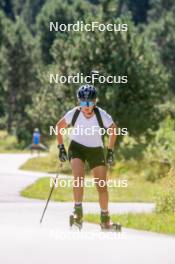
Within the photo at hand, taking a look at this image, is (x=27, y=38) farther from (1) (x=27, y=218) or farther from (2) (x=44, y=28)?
(1) (x=27, y=218)

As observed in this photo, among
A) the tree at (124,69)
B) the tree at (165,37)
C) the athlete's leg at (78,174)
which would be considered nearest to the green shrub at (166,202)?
the athlete's leg at (78,174)

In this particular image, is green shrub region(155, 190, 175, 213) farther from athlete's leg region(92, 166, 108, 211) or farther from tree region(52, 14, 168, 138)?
tree region(52, 14, 168, 138)

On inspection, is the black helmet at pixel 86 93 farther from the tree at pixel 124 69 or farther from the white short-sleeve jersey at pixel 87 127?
the tree at pixel 124 69

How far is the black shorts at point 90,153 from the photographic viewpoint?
11047 mm

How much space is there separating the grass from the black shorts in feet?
6.63

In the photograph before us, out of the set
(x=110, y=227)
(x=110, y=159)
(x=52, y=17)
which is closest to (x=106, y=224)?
(x=110, y=227)

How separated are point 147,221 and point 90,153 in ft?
9.90

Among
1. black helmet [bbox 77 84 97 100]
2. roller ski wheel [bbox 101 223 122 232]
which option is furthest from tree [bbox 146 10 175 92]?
black helmet [bbox 77 84 97 100]

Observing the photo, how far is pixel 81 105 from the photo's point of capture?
10812 millimetres

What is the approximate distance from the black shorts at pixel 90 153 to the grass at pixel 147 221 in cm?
202

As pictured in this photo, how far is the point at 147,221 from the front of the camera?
1371 centimetres

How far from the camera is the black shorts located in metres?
11.0

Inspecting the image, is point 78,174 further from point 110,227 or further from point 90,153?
point 110,227

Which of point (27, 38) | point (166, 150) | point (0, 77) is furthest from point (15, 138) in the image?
point (166, 150)
